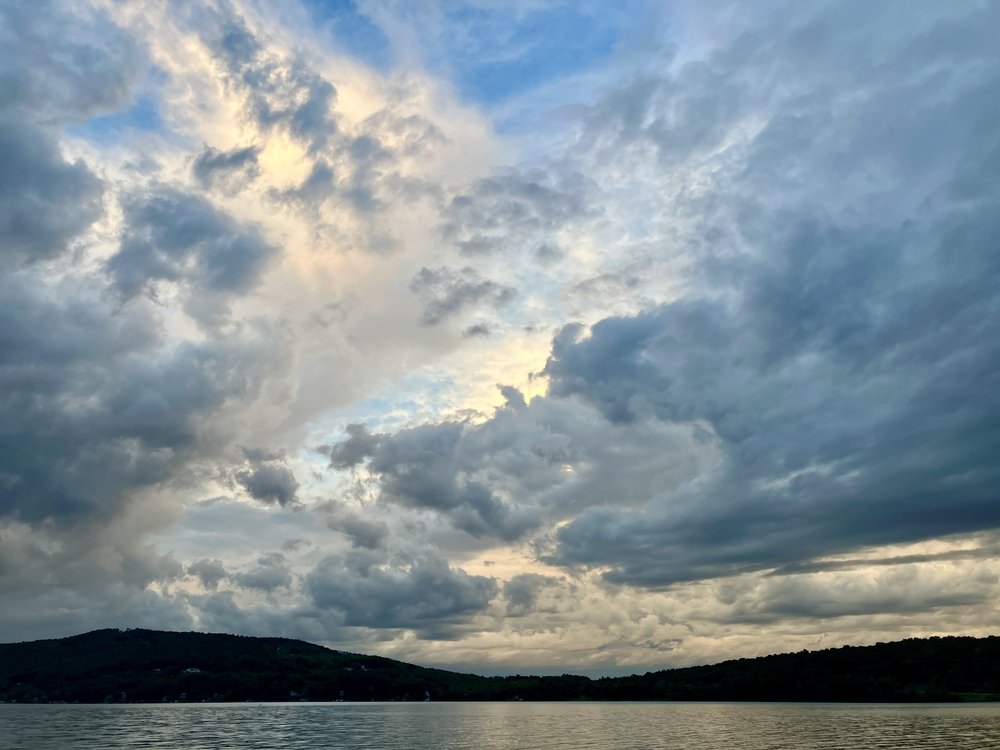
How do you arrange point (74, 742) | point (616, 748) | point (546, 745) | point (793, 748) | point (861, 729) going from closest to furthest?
1. point (793, 748)
2. point (616, 748)
3. point (546, 745)
4. point (74, 742)
5. point (861, 729)

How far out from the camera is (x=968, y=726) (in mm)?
199875

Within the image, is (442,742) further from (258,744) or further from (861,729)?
(861,729)

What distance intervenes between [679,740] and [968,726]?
84401mm

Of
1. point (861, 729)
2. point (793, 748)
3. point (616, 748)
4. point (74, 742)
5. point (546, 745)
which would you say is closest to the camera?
point (793, 748)

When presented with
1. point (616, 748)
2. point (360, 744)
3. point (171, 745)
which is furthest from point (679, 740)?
point (171, 745)

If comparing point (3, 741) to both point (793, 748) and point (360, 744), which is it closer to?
point (360, 744)

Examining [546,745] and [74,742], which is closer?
[546,745]

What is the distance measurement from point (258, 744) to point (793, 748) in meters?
118

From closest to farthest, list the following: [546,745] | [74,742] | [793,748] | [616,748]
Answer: [793,748] → [616,748] → [546,745] → [74,742]

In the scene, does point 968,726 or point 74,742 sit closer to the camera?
point 74,742

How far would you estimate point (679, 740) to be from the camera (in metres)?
178

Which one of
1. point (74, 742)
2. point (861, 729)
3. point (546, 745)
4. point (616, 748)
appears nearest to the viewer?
point (616, 748)

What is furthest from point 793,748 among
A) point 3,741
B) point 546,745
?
point 3,741

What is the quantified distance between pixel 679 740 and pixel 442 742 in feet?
185
